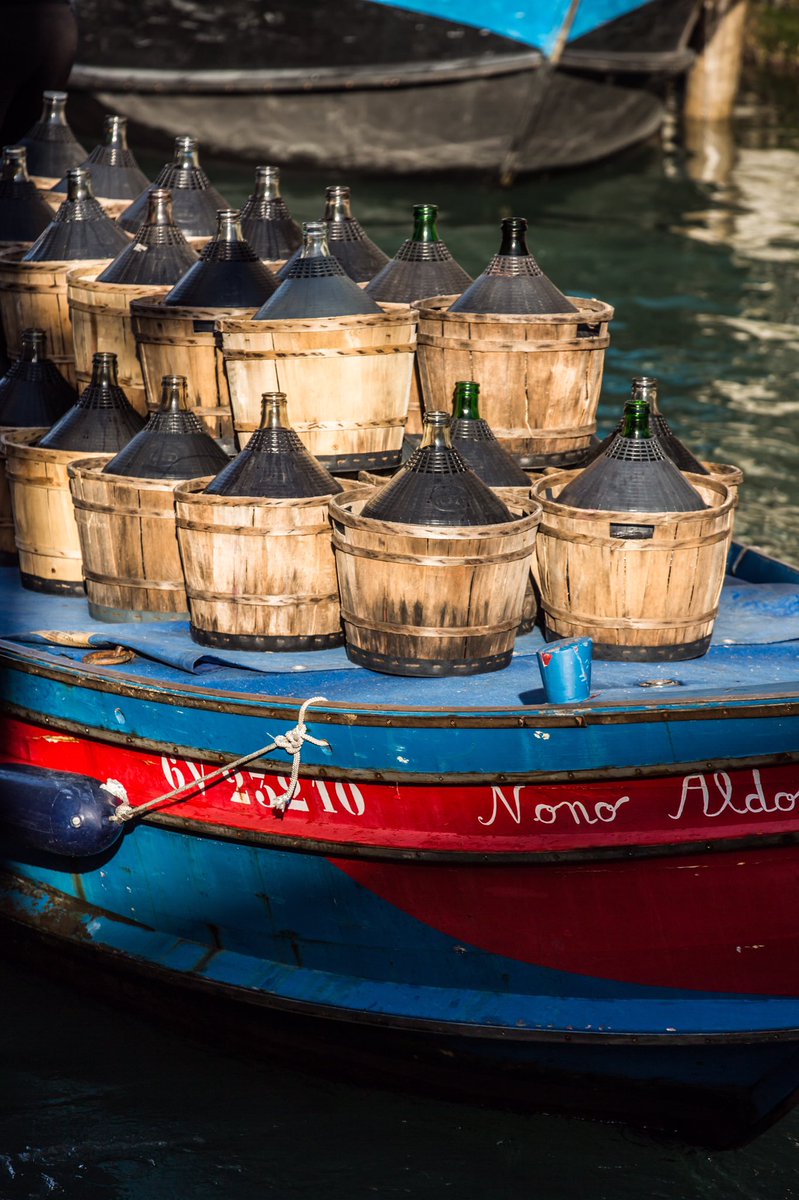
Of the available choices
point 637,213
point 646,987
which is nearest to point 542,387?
point 646,987

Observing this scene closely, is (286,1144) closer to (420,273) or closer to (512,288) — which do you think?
(512,288)

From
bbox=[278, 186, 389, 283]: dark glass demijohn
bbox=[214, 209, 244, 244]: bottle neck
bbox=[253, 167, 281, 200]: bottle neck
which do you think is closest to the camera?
bbox=[214, 209, 244, 244]: bottle neck

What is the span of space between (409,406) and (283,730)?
2.47 metres

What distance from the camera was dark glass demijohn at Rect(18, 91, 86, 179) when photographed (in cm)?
1124

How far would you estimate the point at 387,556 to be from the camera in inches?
240

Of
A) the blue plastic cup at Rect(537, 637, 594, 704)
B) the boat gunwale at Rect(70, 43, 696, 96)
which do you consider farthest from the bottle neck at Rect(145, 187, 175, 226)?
the boat gunwale at Rect(70, 43, 696, 96)

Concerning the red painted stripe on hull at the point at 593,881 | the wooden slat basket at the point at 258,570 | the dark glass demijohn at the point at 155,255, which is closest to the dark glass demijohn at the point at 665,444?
the wooden slat basket at the point at 258,570

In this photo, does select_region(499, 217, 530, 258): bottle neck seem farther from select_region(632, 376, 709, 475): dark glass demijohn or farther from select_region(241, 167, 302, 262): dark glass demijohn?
select_region(241, 167, 302, 262): dark glass demijohn

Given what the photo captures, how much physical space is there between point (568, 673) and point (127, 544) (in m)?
2.15

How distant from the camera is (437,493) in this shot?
6148mm

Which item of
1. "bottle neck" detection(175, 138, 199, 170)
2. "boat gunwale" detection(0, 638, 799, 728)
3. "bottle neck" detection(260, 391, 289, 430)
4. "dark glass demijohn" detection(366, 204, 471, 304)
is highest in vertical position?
"bottle neck" detection(175, 138, 199, 170)

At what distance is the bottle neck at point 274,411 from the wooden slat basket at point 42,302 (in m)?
2.40

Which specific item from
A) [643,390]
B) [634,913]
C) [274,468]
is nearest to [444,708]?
[634,913]

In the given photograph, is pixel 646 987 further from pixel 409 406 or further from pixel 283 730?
pixel 409 406
